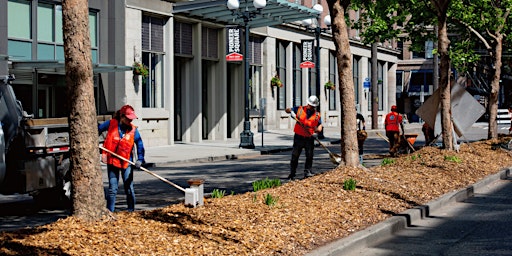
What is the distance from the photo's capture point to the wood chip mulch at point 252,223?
24.7ft

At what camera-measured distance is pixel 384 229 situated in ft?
33.7

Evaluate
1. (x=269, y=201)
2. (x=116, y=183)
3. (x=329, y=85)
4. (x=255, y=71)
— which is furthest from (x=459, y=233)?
(x=329, y=85)

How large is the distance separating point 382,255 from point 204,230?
206 centimetres

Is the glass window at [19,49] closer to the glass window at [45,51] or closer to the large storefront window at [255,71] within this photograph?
the glass window at [45,51]

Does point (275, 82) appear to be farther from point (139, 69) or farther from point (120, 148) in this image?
point (120, 148)

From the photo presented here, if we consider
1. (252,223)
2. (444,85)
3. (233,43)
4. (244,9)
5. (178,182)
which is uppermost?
(244,9)

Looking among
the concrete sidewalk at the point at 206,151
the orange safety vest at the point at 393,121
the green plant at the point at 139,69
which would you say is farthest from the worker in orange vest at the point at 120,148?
the green plant at the point at 139,69

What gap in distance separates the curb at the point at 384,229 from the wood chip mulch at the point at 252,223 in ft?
0.62

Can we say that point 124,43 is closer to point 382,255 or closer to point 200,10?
point 200,10

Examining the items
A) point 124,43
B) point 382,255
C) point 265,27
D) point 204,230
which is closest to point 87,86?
point 204,230

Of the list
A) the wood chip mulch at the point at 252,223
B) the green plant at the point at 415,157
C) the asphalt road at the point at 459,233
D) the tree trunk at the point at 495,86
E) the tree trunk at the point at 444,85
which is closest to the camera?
the wood chip mulch at the point at 252,223

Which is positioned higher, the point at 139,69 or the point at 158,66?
the point at 158,66

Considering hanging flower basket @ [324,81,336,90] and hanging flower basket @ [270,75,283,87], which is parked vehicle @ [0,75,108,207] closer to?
hanging flower basket @ [270,75,283,87]

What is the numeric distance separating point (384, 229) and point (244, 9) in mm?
24522
